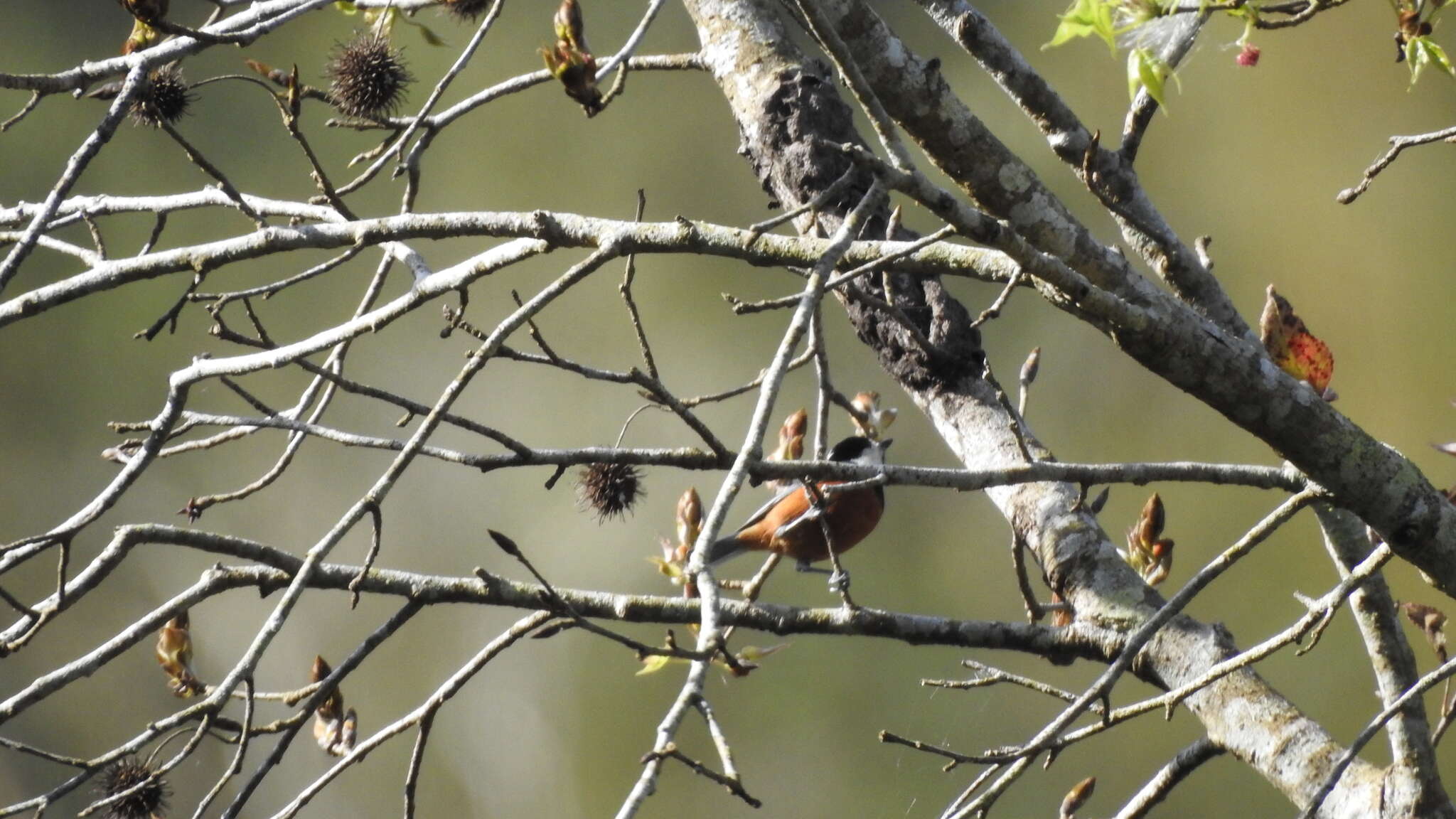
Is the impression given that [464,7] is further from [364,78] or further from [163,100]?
[163,100]

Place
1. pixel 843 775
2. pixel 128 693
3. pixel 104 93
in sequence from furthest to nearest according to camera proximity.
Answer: pixel 128 693 < pixel 843 775 < pixel 104 93

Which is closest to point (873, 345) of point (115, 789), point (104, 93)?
point (104, 93)

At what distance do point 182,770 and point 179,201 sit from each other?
3.11 m

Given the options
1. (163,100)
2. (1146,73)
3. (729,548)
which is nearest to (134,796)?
(163,100)

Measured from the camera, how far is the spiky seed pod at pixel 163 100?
135 centimetres

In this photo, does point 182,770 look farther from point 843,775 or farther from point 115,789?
point 115,789

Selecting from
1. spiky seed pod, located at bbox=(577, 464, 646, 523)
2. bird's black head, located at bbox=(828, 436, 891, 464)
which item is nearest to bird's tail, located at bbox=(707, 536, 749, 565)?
bird's black head, located at bbox=(828, 436, 891, 464)

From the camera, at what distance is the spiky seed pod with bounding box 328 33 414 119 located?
1.56m

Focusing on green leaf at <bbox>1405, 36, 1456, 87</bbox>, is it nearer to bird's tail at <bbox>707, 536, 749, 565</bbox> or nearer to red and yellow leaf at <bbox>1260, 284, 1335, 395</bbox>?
red and yellow leaf at <bbox>1260, 284, 1335, 395</bbox>

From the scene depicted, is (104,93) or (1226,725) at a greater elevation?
(104,93)

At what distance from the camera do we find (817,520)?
2154mm

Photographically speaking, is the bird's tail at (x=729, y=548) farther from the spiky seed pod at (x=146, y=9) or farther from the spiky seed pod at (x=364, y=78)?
the spiky seed pod at (x=146, y=9)

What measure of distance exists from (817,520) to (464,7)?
43.9 inches

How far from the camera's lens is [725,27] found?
1.76 meters
